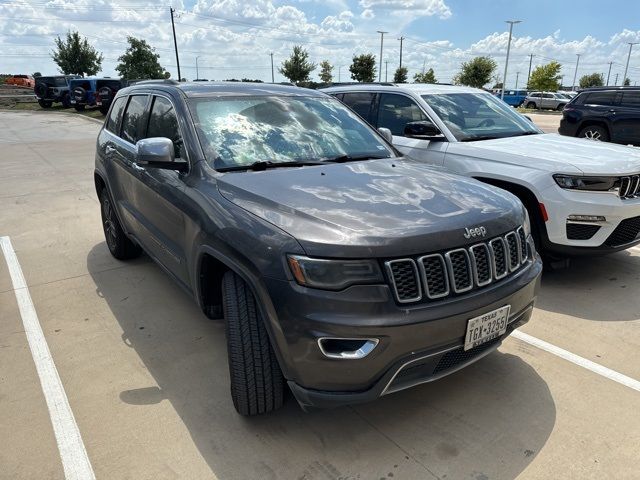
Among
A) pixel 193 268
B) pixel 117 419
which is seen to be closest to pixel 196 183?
pixel 193 268

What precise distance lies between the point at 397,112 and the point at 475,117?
871 mm

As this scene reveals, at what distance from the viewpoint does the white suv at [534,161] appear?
13.4 feet

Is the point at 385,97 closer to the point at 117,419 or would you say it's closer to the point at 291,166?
the point at 291,166

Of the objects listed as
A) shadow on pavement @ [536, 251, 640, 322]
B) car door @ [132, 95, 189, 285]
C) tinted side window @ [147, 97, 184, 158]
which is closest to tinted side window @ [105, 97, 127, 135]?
car door @ [132, 95, 189, 285]

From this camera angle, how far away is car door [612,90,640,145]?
12023mm

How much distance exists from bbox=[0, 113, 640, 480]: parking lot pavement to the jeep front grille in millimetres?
821

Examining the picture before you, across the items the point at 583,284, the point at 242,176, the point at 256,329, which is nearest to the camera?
the point at 256,329

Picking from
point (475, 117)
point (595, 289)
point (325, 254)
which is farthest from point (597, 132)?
point (325, 254)

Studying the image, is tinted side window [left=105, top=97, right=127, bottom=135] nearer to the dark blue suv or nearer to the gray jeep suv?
the gray jeep suv

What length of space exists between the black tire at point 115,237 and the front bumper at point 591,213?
3.89 meters

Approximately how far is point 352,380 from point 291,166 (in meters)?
1.46

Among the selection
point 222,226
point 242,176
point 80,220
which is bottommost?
point 80,220

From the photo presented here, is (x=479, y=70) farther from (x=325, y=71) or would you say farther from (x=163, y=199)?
(x=163, y=199)

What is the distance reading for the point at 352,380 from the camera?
2.19 meters
